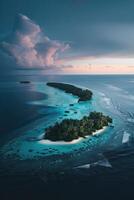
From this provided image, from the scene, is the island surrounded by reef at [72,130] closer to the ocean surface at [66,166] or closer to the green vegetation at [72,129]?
the green vegetation at [72,129]

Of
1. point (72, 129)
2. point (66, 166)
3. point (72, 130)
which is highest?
point (72, 129)

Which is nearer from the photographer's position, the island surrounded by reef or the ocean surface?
the ocean surface

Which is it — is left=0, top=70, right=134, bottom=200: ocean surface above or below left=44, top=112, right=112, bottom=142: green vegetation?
below

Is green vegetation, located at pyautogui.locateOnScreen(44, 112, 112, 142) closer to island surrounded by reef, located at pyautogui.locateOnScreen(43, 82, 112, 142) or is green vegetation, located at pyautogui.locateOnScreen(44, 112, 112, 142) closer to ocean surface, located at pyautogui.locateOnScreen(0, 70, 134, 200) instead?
island surrounded by reef, located at pyautogui.locateOnScreen(43, 82, 112, 142)

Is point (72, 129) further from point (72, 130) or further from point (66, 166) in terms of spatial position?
point (66, 166)

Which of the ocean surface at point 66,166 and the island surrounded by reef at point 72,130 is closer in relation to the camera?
the ocean surface at point 66,166

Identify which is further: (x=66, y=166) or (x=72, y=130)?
(x=72, y=130)

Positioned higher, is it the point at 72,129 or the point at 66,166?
the point at 72,129

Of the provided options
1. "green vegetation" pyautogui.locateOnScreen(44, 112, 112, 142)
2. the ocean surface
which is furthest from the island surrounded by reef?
the ocean surface

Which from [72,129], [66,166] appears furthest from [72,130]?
[66,166]

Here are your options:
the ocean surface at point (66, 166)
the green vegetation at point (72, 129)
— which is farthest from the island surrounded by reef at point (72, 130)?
the ocean surface at point (66, 166)

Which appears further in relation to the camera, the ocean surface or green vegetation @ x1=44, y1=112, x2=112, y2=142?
green vegetation @ x1=44, y1=112, x2=112, y2=142

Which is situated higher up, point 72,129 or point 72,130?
point 72,129

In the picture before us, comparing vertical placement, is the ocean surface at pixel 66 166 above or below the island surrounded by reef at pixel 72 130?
below
